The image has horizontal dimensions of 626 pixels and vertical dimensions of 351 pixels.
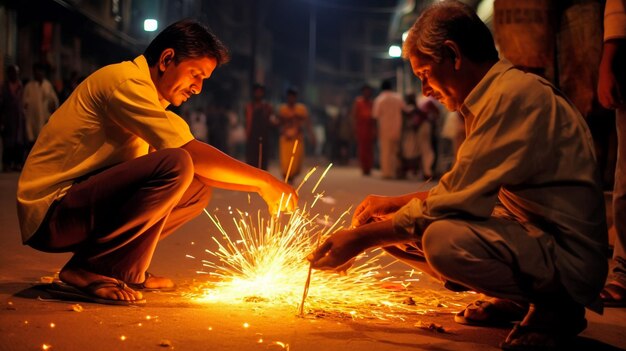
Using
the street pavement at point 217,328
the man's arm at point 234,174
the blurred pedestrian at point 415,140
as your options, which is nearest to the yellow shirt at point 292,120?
the blurred pedestrian at point 415,140

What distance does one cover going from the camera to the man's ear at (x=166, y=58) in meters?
3.76

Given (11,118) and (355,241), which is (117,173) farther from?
(11,118)

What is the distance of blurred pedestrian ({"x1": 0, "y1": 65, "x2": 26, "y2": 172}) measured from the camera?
14.5 m

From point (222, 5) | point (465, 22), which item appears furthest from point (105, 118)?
point (222, 5)

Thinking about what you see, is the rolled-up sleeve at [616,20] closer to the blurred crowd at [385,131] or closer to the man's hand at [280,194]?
the man's hand at [280,194]

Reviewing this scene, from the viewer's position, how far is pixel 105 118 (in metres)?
3.67

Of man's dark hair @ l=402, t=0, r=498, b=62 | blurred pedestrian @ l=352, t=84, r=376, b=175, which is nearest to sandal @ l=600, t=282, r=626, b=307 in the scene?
man's dark hair @ l=402, t=0, r=498, b=62

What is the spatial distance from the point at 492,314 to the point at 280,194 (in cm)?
117

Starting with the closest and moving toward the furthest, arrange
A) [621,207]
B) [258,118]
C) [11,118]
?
1. [621,207]
2. [11,118]
3. [258,118]

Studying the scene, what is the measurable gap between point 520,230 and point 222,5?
3620 cm

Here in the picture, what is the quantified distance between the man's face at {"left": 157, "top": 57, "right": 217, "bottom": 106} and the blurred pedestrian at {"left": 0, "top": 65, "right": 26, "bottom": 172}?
11.7 m

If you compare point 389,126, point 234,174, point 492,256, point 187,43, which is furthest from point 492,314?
point 389,126

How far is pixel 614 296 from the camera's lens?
3.89 meters

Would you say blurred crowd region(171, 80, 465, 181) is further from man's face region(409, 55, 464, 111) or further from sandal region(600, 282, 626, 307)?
man's face region(409, 55, 464, 111)
